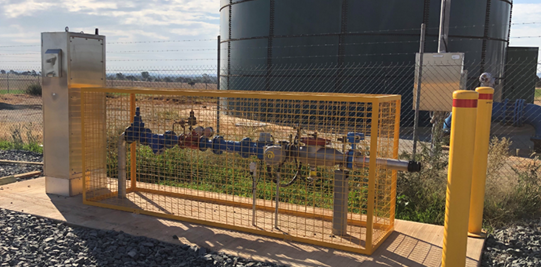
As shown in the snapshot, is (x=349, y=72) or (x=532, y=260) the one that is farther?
(x=349, y=72)

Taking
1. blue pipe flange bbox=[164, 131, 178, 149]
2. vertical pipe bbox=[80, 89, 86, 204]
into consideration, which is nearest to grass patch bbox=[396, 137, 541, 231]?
blue pipe flange bbox=[164, 131, 178, 149]

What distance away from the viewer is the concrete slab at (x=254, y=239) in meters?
3.84

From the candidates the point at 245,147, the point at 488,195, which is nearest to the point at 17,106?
the point at 245,147

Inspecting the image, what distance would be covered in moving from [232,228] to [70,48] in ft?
9.55

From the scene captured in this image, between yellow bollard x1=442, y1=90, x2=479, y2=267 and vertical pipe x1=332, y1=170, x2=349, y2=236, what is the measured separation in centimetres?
114

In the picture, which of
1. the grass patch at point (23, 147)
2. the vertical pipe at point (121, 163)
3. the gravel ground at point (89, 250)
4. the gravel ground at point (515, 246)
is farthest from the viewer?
the grass patch at point (23, 147)

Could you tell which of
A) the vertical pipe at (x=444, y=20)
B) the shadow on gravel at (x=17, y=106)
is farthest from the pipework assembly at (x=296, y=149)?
the shadow on gravel at (x=17, y=106)

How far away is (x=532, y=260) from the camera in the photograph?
3922 mm

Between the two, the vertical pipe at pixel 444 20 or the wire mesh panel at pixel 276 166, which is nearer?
the wire mesh panel at pixel 276 166

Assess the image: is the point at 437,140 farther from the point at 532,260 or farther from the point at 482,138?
the point at 532,260

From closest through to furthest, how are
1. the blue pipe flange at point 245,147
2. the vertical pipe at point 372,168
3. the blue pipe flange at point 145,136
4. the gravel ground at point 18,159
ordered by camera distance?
the vertical pipe at point 372,168
the blue pipe flange at point 245,147
the blue pipe flange at point 145,136
the gravel ground at point 18,159

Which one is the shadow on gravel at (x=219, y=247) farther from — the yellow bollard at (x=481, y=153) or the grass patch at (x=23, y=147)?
the grass patch at (x=23, y=147)

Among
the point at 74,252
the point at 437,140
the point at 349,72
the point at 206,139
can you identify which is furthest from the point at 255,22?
the point at 74,252

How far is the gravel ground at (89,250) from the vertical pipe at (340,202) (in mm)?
954
